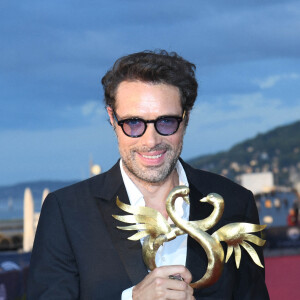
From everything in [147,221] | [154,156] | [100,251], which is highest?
[154,156]

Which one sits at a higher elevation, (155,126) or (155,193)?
(155,126)

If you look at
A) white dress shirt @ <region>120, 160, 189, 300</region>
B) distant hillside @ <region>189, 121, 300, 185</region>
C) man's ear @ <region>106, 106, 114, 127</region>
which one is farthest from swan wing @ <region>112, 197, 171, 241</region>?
distant hillside @ <region>189, 121, 300, 185</region>

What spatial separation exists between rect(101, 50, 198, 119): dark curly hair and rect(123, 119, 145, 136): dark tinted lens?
17 cm

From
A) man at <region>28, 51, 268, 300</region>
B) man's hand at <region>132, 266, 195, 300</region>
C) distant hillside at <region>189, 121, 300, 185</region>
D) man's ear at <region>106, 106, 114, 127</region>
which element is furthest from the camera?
distant hillside at <region>189, 121, 300, 185</region>

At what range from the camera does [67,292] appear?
2.54 m

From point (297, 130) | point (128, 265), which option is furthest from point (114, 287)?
point (297, 130)

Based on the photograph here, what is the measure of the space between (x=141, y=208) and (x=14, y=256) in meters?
8.67

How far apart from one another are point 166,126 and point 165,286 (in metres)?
0.65

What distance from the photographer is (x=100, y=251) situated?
2.63 m

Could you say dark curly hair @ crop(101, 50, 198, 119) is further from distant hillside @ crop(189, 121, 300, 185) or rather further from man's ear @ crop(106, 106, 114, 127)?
distant hillside @ crop(189, 121, 300, 185)

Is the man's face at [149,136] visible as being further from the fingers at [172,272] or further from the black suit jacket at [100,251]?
the fingers at [172,272]

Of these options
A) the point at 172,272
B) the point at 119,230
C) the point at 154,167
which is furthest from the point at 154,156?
the point at 172,272

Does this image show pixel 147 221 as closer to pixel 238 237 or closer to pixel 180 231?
pixel 180 231

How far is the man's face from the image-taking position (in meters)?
2.53
